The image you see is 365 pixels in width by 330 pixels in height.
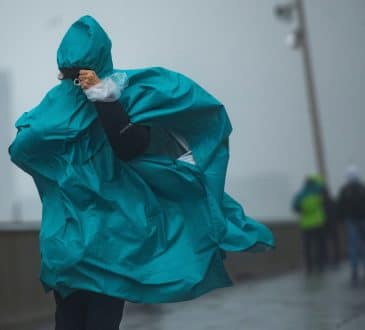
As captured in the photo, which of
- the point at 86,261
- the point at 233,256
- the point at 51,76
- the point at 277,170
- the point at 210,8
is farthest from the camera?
the point at 277,170

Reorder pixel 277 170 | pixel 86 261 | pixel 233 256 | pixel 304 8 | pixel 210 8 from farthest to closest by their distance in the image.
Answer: pixel 304 8 < pixel 277 170 < pixel 233 256 < pixel 210 8 < pixel 86 261

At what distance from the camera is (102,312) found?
317cm

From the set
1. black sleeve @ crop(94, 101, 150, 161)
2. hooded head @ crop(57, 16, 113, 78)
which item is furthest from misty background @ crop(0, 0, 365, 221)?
black sleeve @ crop(94, 101, 150, 161)

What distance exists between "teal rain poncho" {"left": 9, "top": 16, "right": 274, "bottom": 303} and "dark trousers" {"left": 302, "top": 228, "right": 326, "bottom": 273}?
937 centimetres

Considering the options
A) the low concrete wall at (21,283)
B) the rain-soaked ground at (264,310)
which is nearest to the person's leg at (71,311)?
the rain-soaked ground at (264,310)

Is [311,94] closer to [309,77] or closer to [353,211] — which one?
[309,77]

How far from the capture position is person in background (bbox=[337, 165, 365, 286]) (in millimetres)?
10625

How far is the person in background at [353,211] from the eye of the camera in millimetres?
10625

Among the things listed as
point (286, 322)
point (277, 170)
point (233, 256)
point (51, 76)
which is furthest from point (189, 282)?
point (277, 170)

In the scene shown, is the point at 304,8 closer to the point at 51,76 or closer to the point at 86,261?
the point at 51,76

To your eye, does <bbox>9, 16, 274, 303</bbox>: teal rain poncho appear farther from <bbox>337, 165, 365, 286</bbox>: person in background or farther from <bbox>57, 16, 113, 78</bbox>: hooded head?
<bbox>337, 165, 365, 286</bbox>: person in background

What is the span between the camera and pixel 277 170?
1195cm

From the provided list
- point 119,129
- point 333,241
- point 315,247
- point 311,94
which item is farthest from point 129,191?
point 333,241

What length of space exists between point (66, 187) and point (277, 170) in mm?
8961
